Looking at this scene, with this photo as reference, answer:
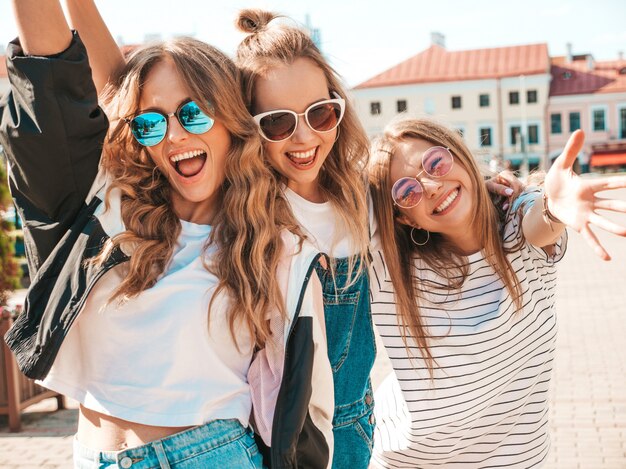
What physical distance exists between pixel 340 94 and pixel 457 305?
934mm

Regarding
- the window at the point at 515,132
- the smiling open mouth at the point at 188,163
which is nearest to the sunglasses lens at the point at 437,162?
the smiling open mouth at the point at 188,163

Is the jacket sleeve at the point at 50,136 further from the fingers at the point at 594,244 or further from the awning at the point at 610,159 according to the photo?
the awning at the point at 610,159

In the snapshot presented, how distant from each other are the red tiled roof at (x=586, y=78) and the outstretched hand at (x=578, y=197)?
5277 cm

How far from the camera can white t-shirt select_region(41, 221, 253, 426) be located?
192 centimetres

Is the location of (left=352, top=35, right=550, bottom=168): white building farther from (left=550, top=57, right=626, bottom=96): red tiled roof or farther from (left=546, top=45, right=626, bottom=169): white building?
(left=550, top=57, right=626, bottom=96): red tiled roof

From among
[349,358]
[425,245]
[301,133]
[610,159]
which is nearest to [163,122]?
[301,133]

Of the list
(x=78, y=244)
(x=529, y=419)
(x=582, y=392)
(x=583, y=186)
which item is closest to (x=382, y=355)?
(x=582, y=392)

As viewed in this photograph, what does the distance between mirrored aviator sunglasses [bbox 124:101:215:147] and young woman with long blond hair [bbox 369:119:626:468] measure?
92 cm

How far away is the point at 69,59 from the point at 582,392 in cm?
548

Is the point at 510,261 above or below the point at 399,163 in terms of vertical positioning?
below

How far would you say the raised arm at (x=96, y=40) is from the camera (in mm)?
2318

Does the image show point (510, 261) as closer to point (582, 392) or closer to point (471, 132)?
point (582, 392)

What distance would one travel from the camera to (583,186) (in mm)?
2318

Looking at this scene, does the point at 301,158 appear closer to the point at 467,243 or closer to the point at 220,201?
the point at 220,201
